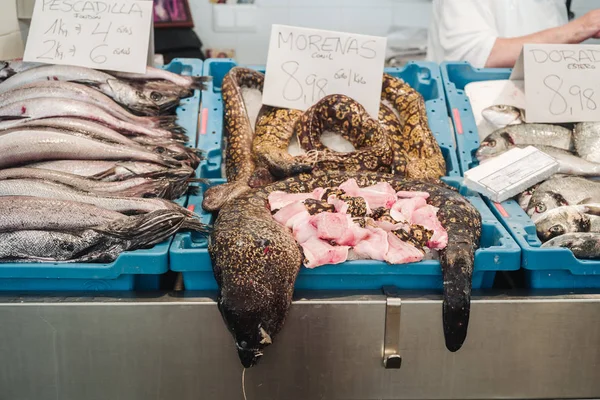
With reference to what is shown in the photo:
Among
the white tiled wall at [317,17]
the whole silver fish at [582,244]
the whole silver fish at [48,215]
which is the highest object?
the white tiled wall at [317,17]

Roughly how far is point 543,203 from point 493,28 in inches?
68.9

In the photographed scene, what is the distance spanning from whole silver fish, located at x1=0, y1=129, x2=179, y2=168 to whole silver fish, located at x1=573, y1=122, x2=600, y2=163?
Answer: 1507 mm

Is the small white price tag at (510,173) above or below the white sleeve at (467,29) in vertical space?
below

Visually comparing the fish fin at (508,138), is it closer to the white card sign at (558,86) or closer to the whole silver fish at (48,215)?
the white card sign at (558,86)

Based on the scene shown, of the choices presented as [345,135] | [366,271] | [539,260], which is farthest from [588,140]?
[366,271]

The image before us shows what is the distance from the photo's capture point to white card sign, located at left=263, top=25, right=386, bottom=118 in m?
2.35

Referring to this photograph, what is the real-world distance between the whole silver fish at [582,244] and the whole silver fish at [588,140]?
58 cm

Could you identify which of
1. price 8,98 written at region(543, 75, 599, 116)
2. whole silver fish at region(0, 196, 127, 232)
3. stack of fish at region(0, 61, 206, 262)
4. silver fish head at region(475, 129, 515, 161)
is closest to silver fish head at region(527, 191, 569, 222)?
silver fish head at region(475, 129, 515, 161)

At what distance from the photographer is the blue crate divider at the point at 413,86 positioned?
7.54 ft

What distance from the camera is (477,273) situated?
1765 millimetres

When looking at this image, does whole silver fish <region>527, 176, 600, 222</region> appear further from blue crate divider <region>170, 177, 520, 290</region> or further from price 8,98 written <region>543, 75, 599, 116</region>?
price 8,98 written <region>543, 75, 599, 116</region>

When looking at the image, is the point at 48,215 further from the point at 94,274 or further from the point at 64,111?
the point at 64,111

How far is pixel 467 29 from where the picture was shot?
334 centimetres

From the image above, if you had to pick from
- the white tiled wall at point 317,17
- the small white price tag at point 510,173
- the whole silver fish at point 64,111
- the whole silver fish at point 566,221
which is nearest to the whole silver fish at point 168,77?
the whole silver fish at point 64,111
